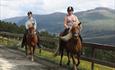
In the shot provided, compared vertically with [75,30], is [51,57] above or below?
below

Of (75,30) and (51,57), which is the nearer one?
(75,30)

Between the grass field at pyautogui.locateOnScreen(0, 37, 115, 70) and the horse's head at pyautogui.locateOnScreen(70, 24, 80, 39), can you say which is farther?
the grass field at pyautogui.locateOnScreen(0, 37, 115, 70)

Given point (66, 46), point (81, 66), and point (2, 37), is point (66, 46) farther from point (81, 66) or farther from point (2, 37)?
point (2, 37)

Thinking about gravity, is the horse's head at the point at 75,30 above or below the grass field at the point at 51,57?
above

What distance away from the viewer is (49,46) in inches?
1015

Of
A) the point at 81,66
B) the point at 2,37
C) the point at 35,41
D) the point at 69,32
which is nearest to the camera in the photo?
the point at 69,32

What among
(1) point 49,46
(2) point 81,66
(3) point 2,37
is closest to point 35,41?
(1) point 49,46

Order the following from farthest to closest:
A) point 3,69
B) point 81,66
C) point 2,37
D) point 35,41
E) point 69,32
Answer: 1. point 2,37
2. point 35,41
3. point 81,66
4. point 69,32
5. point 3,69

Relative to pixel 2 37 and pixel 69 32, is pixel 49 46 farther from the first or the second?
pixel 2 37

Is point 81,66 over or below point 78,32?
below

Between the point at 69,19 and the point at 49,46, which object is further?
the point at 49,46

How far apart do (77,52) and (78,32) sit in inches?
43.2

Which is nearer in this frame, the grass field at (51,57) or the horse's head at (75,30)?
the horse's head at (75,30)

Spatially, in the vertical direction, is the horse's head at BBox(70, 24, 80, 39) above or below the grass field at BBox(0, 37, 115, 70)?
above
